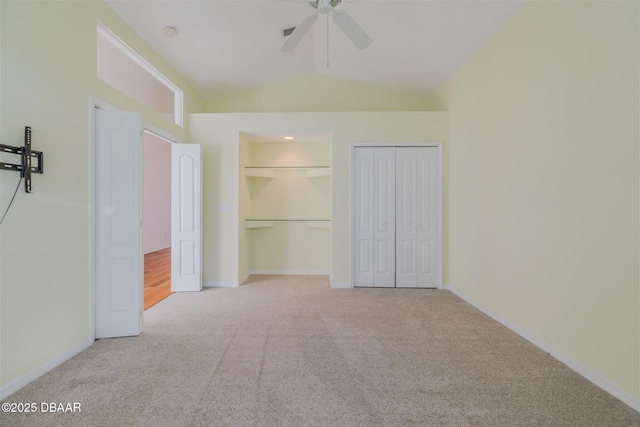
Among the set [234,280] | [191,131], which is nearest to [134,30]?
[191,131]

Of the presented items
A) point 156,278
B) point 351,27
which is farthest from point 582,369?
point 156,278

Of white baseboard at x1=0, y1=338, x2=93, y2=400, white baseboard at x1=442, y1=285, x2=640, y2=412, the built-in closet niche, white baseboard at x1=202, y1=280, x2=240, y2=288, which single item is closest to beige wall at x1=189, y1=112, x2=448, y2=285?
white baseboard at x1=202, y1=280, x2=240, y2=288

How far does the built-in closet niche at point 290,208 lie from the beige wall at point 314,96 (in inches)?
26.3

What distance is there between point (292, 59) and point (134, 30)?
2.17 metres

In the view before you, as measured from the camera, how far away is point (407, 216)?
4.32 m

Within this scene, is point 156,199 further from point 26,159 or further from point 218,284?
point 26,159

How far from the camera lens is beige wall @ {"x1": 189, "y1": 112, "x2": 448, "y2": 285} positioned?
4.34m

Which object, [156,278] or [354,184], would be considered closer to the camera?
[354,184]

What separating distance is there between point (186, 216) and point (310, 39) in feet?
10.5

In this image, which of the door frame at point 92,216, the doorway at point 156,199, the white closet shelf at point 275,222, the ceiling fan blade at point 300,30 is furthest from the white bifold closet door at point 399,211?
the doorway at point 156,199

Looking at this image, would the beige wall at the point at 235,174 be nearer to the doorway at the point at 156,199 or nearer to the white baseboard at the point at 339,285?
the white baseboard at the point at 339,285

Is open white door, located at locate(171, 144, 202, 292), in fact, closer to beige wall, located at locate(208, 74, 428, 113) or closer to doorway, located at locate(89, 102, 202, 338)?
doorway, located at locate(89, 102, 202, 338)

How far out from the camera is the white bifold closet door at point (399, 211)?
4.30 m

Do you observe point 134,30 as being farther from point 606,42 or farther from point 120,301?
point 606,42
